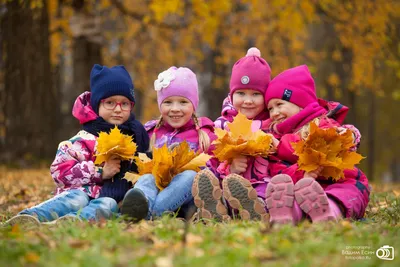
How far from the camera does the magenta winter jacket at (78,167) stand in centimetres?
524

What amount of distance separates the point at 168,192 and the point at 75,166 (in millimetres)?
830

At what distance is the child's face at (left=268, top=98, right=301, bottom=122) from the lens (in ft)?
17.7

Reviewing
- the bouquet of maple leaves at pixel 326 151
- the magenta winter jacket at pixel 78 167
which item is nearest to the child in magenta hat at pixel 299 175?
the bouquet of maple leaves at pixel 326 151

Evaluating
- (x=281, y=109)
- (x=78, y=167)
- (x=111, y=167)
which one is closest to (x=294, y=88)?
(x=281, y=109)

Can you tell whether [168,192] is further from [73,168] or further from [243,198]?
[73,168]

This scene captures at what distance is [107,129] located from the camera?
5543 millimetres

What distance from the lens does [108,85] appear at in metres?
5.56

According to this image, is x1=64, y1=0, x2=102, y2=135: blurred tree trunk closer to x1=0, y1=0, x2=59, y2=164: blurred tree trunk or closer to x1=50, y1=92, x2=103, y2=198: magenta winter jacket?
x1=0, y1=0, x2=59, y2=164: blurred tree trunk

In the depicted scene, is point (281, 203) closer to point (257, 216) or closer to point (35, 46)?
point (257, 216)

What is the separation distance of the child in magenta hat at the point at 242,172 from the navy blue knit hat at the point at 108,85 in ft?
3.00

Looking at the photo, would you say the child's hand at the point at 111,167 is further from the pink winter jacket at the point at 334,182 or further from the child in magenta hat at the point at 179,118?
the pink winter jacket at the point at 334,182

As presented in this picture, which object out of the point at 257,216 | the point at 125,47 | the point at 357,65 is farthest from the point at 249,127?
the point at 125,47

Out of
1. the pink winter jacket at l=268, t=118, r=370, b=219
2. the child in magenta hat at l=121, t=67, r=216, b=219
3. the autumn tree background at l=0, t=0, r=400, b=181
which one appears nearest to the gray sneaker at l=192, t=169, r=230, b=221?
the child in magenta hat at l=121, t=67, r=216, b=219

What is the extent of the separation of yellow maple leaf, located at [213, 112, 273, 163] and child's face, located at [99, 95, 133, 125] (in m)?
1.03
